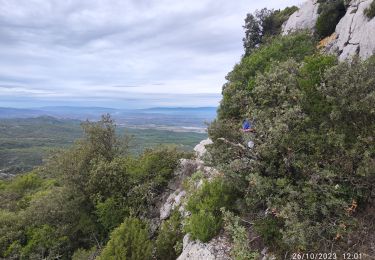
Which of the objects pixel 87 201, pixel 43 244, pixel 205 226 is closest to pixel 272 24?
pixel 87 201

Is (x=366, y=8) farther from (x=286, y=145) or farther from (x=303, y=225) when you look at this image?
(x=303, y=225)

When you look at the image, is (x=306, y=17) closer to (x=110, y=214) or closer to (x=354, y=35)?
(x=354, y=35)

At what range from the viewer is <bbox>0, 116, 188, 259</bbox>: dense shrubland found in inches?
827

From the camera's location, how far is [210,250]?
11.1 meters

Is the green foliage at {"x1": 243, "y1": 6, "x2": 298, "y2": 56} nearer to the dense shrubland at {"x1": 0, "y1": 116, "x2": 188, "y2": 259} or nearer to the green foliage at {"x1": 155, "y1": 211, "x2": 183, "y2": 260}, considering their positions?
the dense shrubland at {"x1": 0, "y1": 116, "x2": 188, "y2": 259}

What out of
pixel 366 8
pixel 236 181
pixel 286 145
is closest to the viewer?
pixel 286 145

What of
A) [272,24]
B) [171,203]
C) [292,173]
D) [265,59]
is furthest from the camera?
[272,24]

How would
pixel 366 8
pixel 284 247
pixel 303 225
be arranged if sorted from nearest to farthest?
pixel 303 225
pixel 284 247
pixel 366 8

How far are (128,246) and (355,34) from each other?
2207 centimetres

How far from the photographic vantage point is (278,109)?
11289 millimetres

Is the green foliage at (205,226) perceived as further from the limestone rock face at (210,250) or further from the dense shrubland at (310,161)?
the dense shrubland at (310,161)

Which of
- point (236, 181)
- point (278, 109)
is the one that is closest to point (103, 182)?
point (236, 181)

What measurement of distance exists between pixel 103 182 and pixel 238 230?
14.6 meters

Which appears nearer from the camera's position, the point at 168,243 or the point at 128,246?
the point at 128,246
